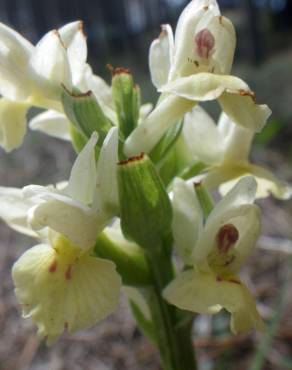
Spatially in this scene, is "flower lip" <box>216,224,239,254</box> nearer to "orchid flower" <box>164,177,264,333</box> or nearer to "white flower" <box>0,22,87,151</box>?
"orchid flower" <box>164,177,264,333</box>

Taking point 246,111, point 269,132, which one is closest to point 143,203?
point 246,111

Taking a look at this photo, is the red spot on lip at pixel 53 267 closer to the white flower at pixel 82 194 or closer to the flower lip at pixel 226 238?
the white flower at pixel 82 194

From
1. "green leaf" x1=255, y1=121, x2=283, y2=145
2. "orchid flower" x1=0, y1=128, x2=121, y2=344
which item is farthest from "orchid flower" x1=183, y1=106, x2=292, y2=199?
"green leaf" x1=255, y1=121, x2=283, y2=145

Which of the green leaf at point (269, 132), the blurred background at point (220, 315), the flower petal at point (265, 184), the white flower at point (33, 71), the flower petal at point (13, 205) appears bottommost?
the blurred background at point (220, 315)

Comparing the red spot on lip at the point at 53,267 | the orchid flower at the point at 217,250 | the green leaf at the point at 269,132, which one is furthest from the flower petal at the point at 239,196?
the green leaf at the point at 269,132

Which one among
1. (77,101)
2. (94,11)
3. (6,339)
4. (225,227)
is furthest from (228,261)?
(94,11)

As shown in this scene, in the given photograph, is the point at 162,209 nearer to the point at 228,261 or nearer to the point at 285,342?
the point at 228,261
